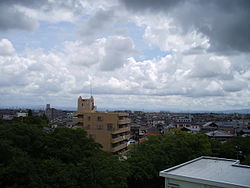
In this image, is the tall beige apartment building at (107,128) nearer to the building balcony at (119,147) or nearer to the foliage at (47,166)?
the building balcony at (119,147)

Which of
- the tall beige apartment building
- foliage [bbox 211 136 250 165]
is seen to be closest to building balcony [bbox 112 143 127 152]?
the tall beige apartment building

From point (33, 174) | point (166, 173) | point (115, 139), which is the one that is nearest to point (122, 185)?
point (166, 173)

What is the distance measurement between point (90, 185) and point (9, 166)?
15.3 feet

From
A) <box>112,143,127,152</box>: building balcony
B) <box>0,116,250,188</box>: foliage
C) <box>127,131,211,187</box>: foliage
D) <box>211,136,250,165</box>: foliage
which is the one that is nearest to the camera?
<box>0,116,250,188</box>: foliage

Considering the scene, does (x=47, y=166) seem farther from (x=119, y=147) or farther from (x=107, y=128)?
(x=119, y=147)

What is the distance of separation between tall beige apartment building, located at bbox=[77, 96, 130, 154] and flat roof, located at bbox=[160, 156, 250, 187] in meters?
21.1

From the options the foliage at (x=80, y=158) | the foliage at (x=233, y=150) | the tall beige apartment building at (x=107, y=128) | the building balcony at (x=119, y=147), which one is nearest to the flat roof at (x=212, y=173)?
the foliage at (x=80, y=158)

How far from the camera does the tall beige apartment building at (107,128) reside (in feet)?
125

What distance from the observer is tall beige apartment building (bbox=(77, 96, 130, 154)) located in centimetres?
3797

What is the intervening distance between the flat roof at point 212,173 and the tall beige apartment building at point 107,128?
69.4 feet

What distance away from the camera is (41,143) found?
17719 mm

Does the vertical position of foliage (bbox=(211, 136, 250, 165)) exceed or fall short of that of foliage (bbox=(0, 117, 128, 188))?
it falls short

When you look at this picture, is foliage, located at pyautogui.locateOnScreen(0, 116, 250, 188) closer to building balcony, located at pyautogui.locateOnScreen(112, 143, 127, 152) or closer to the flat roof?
the flat roof

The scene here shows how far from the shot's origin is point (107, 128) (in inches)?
1547
